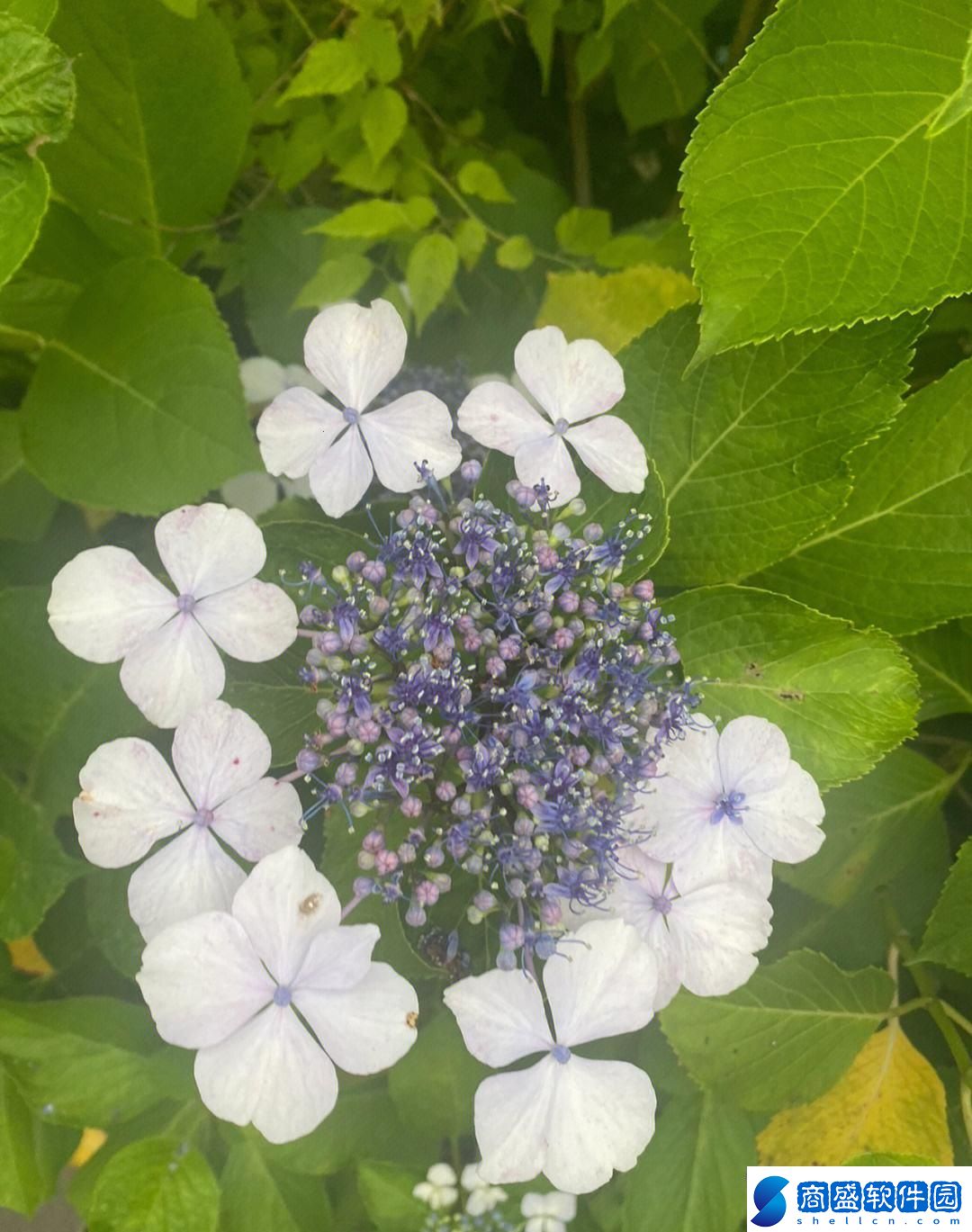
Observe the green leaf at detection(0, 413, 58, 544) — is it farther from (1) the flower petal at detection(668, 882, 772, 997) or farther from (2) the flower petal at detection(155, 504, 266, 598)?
(1) the flower petal at detection(668, 882, 772, 997)

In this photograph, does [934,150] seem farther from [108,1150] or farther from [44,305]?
[108,1150]

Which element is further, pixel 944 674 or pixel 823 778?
pixel 944 674

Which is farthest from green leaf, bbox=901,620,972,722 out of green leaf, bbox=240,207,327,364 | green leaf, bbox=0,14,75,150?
green leaf, bbox=0,14,75,150

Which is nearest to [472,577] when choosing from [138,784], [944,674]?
[138,784]

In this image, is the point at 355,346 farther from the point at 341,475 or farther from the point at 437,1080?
the point at 437,1080

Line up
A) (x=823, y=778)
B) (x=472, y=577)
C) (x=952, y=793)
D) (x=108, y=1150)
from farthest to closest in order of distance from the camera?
(x=952, y=793)
(x=108, y=1150)
(x=823, y=778)
(x=472, y=577)

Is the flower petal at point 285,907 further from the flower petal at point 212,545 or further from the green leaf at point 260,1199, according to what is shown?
the green leaf at point 260,1199

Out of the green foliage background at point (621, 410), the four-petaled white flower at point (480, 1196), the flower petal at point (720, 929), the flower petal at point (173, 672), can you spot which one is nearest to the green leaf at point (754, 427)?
the green foliage background at point (621, 410)
